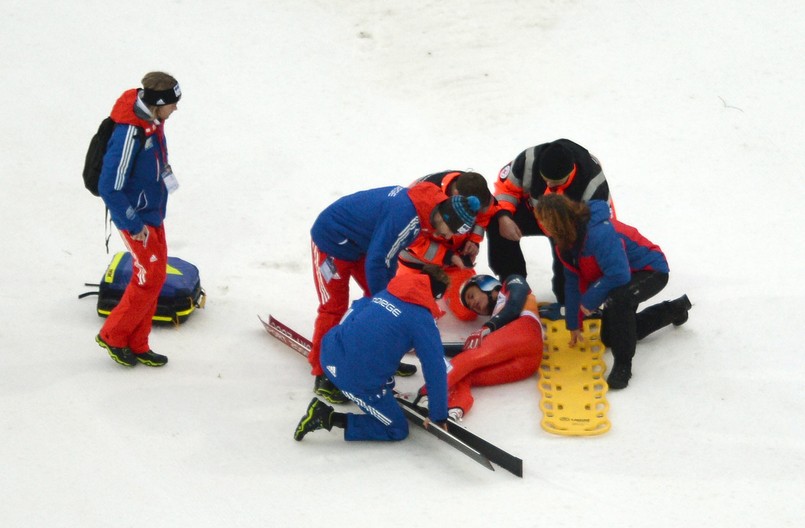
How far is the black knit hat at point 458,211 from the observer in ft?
15.3

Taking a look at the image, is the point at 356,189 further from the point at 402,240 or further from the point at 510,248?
the point at 402,240

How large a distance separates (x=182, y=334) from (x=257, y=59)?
3309 millimetres

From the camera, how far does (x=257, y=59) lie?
833 cm

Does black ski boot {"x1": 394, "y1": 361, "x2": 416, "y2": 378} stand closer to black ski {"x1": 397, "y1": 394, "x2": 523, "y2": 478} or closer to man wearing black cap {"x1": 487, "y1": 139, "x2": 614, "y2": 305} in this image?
black ski {"x1": 397, "y1": 394, "x2": 523, "y2": 478}

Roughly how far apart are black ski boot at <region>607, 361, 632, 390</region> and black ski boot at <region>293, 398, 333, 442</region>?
1470 millimetres

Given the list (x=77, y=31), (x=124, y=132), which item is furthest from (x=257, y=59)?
(x=124, y=132)

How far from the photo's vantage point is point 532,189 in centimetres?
576

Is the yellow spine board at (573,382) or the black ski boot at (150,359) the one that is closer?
the yellow spine board at (573,382)

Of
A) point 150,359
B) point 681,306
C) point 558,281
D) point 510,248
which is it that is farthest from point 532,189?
point 150,359

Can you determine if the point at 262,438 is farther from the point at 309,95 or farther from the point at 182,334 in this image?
the point at 309,95

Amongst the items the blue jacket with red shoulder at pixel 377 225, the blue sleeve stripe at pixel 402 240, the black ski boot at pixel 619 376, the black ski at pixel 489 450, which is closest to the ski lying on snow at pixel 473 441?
the black ski at pixel 489 450

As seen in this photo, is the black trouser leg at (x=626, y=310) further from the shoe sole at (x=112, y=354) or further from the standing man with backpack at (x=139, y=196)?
the shoe sole at (x=112, y=354)

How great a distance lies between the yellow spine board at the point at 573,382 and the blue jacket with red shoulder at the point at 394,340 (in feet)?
2.15

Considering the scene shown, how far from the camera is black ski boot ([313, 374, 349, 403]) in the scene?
17.0 ft
